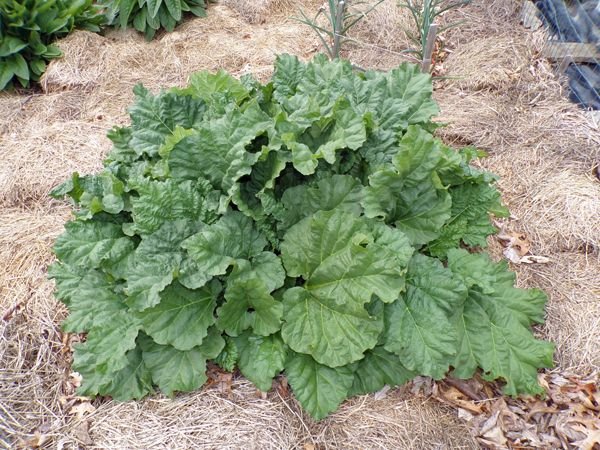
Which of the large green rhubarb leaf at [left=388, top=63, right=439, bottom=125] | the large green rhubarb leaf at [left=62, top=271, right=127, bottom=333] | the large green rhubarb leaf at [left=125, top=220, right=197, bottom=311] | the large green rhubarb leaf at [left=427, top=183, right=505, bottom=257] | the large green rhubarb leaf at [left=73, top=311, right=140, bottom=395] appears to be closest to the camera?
the large green rhubarb leaf at [left=125, top=220, right=197, bottom=311]

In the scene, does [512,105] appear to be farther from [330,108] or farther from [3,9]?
[3,9]

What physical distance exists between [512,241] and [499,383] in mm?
878

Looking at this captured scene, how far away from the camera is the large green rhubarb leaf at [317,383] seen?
1953 mm

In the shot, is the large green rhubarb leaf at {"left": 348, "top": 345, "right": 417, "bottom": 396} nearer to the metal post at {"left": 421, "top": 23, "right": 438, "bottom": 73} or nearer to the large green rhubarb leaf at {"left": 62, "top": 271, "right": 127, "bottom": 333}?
the large green rhubarb leaf at {"left": 62, "top": 271, "right": 127, "bottom": 333}

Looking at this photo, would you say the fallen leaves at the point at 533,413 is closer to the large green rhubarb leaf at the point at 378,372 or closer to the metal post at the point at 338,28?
the large green rhubarb leaf at the point at 378,372

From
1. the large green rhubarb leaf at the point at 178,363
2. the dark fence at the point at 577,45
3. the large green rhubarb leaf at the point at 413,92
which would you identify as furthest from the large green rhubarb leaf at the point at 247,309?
the dark fence at the point at 577,45

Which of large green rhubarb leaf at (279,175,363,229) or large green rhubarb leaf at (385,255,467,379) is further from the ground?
large green rhubarb leaf at (279,175,363,229)

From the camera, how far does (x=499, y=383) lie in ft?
7.38

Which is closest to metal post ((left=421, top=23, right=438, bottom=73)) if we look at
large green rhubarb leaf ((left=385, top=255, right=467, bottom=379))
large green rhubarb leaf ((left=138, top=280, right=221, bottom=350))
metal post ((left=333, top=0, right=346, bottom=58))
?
metal post ((left=333, top=0, right=346, bottom=58))

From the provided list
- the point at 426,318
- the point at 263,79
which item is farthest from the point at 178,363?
the point at 263,79

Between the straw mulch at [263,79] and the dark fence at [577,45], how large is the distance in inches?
5.3

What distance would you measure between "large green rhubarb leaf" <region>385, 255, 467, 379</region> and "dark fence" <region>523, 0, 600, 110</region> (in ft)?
7.85

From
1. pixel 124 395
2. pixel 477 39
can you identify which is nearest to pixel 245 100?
pixel 124 395

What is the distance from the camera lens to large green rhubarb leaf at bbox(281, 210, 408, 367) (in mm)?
1909
